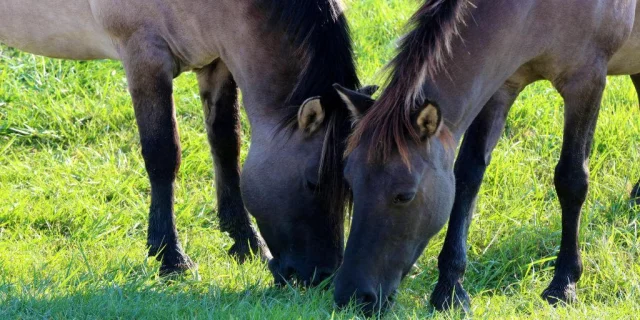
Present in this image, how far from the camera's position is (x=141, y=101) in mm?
5340

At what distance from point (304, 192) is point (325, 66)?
0.63 meters

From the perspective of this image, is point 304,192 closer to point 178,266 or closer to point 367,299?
point 367,299

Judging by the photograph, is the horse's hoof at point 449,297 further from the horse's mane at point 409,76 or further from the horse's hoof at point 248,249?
the horse's hoof at point 248,249

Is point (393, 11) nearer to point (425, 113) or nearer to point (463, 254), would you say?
point (463, 254)

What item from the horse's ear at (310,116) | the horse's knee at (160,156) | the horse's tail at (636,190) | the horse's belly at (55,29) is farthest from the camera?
the horse's tail at (636,190)

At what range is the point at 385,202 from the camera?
4.30 meters

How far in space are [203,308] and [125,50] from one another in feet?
5.34

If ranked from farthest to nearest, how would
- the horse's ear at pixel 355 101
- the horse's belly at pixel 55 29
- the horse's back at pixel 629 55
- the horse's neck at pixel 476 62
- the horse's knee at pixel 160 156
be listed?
1. the horse's belly at pixel 55 29
2. the horse's back at pixel 629 55
3. the horse's knee at pixel 160 156
4. the horse's neck at pixel 476 62
5. the horse's ear at pixel 355 101

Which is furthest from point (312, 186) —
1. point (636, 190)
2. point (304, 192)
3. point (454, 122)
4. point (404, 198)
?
point (636, 190)

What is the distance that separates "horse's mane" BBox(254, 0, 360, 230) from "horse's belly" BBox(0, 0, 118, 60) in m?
1.18

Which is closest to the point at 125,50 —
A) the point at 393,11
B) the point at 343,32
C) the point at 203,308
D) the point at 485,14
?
the point at 343,32

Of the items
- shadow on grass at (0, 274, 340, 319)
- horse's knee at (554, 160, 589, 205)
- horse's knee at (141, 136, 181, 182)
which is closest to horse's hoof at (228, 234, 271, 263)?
A: horse's knee at (141, 136, 181, 182)

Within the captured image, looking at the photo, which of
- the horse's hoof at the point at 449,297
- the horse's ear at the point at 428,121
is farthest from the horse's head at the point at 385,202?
the horse's hoof at the point at 449,297

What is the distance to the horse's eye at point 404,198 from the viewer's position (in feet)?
14.1
